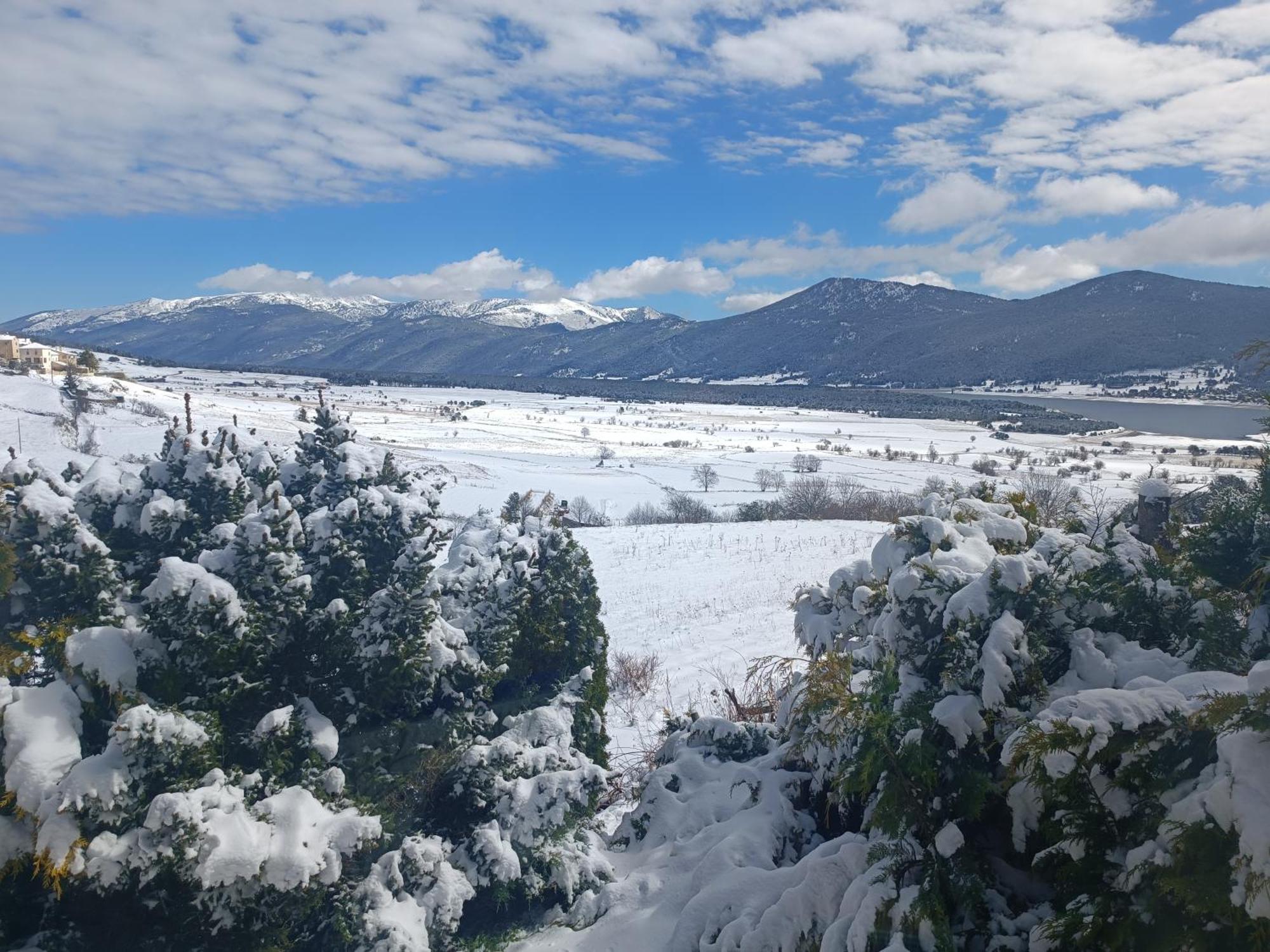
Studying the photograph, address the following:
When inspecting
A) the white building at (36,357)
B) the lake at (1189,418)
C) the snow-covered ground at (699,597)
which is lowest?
the snow-covered ground at (699,597)

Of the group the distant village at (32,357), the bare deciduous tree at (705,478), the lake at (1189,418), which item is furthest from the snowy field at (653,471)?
the distant village at (32,357)

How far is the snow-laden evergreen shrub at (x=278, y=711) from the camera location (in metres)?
3.61

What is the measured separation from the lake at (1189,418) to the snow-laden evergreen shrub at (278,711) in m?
4.76

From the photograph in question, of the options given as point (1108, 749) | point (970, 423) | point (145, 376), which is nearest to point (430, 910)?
point (1108, 749)

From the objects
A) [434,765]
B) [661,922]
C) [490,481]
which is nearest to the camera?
[661,922]

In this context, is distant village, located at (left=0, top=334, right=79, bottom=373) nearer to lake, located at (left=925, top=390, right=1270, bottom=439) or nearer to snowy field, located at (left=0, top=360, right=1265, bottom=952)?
snowy field, located at (left=0, top=360, right=1265, bottom=952)

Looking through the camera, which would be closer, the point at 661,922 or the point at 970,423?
the point at 661,922

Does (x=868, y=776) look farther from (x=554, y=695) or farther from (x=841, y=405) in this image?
(x=841, y=405)

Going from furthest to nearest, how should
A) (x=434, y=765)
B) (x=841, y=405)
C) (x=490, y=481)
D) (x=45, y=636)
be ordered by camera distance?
(x=841, y=405)
(x=490, y=481)
(x=434, y=765)
(x=45, y=636)

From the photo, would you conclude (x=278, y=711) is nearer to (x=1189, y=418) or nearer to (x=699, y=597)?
(x=699, y=597)

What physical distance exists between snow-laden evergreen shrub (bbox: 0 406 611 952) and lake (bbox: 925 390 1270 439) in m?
4.76

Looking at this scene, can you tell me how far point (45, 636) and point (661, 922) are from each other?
369cm

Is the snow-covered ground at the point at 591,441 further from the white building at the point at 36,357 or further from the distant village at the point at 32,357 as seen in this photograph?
the white building at the point at 36,357

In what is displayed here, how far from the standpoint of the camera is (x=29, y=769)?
11.2 ft
